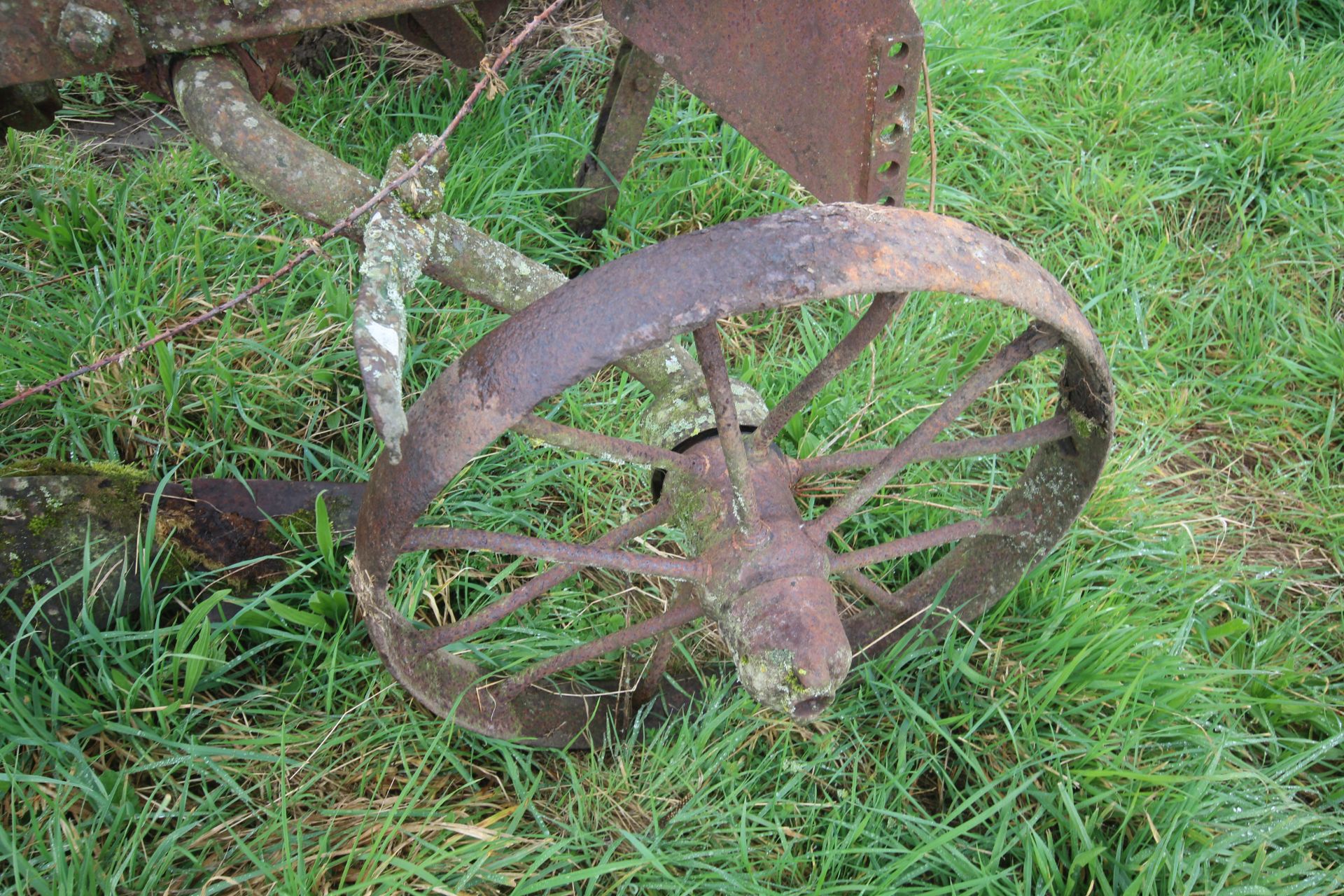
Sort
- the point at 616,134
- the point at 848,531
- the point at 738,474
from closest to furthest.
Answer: the point at 738,474 → the point at 848,531 → the point at 616,134

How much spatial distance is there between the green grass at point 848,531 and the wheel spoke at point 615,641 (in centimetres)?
23

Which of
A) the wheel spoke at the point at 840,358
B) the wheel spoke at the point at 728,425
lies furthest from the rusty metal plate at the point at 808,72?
the wheel spoke at the point at 728,425

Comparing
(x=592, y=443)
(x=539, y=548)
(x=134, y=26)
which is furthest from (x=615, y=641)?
(x=134, y=26)

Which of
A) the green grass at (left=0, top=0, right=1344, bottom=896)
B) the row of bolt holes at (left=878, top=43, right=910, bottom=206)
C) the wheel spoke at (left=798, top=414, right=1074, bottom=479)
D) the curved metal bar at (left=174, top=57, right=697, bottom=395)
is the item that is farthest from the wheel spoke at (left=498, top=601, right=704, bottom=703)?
the row of bolt holes at (left=878, top=43, right=910, bottom=206)

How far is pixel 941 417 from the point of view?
1705 mm

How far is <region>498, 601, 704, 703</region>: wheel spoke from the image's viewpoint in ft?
6.00

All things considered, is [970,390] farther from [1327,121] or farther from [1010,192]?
[1327,121]

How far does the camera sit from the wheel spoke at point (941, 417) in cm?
170

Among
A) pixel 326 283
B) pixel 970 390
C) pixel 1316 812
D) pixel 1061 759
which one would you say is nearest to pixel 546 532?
pixel 326 283

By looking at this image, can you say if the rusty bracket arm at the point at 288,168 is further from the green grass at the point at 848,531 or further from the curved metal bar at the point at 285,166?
the green grass at the point at 848,531

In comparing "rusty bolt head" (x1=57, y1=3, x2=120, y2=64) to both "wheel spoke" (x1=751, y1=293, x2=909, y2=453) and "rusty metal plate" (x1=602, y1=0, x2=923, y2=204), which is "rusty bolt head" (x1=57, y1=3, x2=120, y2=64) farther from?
"wheel spoke" (x1=751, y1=293, x2=909, y2=453)

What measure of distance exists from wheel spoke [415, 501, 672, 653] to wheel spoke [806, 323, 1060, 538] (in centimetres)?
31

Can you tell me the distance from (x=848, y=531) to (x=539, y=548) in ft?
3.23

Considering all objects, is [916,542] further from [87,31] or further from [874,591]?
[87,31]
